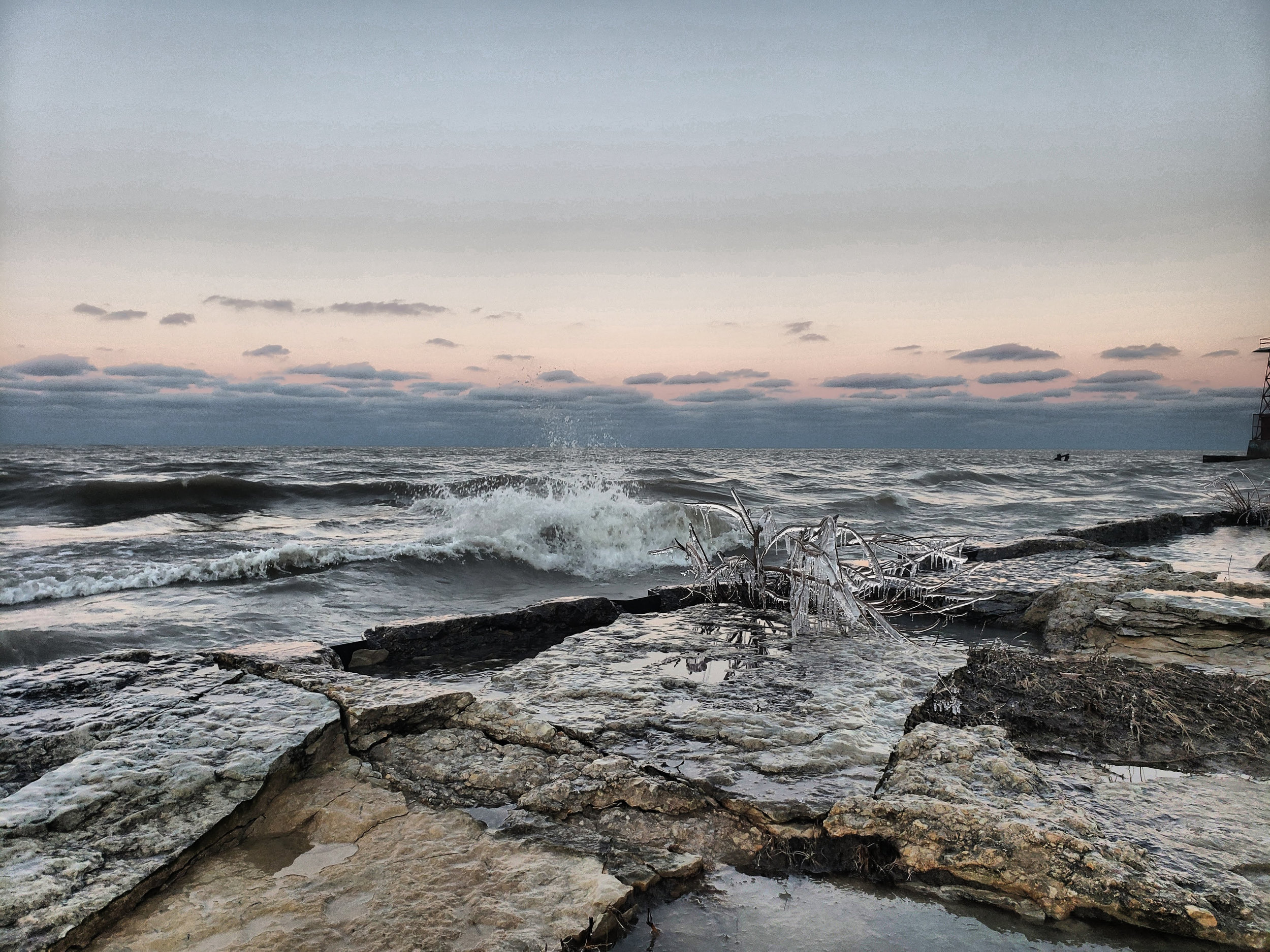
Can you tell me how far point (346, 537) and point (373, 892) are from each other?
9.95m

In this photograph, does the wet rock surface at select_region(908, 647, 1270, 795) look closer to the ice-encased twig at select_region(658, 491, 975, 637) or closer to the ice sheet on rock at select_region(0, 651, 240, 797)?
the ice-encased twig at select_region(658, 491, 975, 637)

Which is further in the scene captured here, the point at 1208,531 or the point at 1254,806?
the point at 1208,531

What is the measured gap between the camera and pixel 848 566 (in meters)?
4.84

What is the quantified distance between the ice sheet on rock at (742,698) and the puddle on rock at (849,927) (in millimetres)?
354

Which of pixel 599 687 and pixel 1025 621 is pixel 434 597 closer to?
pixel 599 687

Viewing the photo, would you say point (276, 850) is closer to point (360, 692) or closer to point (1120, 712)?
point (360, 692)

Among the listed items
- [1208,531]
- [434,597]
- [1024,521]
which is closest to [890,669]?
[434,597]

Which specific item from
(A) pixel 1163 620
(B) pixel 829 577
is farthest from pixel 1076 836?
(A) pixel 1163 620

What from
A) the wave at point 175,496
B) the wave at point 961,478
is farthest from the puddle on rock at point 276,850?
the wave at point 961,478

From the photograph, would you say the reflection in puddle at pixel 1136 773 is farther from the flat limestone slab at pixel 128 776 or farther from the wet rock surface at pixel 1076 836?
the flat limestone slab at pixel 128 776

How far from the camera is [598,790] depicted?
90.8 inches

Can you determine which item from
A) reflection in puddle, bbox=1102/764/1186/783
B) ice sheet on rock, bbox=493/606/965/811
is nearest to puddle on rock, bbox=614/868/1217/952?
ice sheet on rock, bbox=493/606/965/811

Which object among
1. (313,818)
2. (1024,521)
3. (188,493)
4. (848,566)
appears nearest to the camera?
(313,818)

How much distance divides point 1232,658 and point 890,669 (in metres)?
1.86
